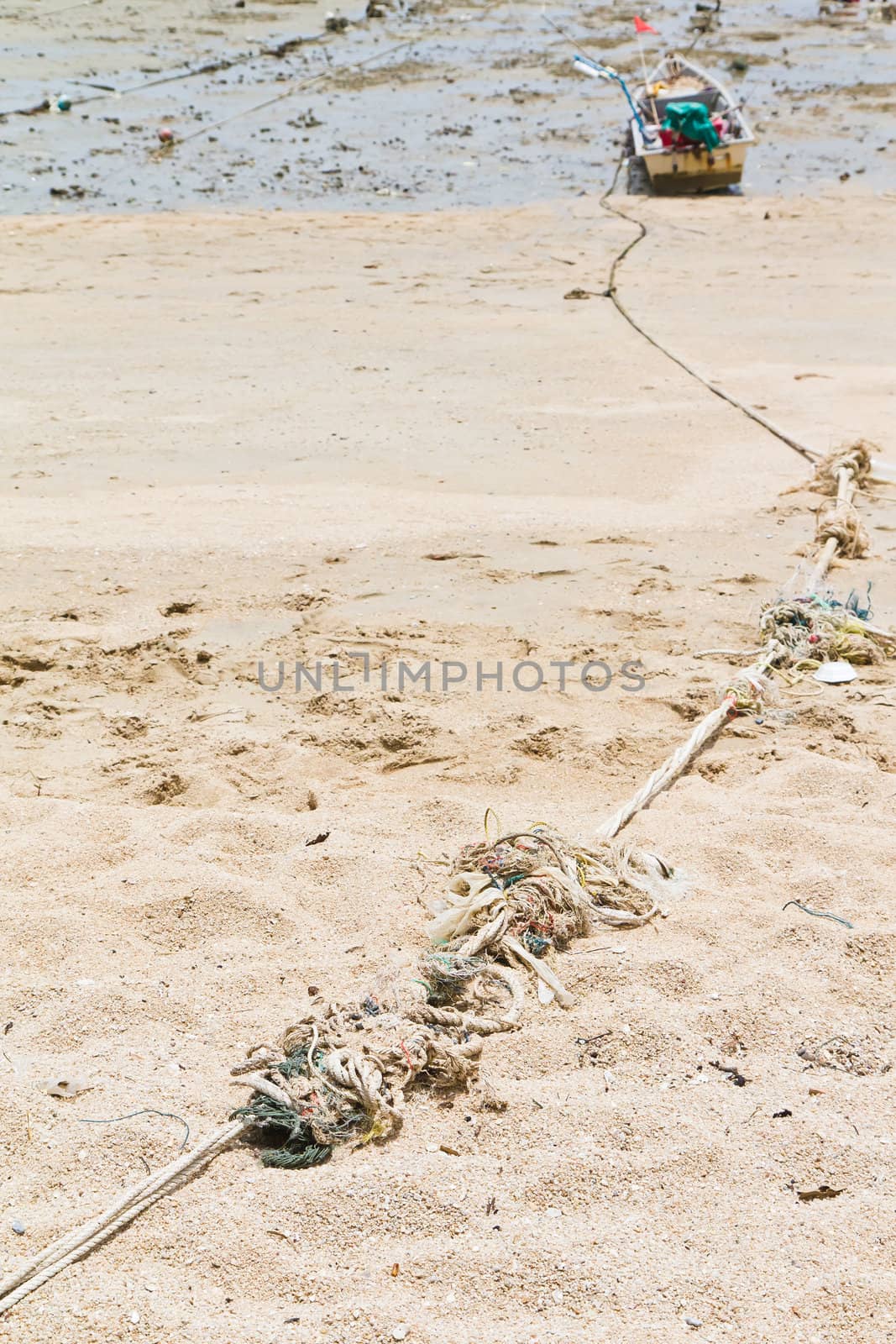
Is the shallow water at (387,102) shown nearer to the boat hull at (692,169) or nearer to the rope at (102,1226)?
the boat hull at (692,169)

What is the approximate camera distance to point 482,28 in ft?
64.2

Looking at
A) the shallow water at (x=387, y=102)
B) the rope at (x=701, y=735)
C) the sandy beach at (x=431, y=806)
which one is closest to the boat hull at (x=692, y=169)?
the shallow water at (x=387, y=102)

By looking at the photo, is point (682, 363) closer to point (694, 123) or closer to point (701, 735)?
point (701, 735)

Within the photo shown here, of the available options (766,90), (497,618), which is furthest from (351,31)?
(497,618)

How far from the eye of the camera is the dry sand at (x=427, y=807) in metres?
1.99

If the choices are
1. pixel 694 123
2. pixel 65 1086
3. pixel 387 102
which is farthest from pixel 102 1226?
pixel 387 102

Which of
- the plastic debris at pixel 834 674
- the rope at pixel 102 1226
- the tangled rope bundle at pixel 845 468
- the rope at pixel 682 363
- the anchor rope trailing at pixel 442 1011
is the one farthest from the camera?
the rope at pixel 682 363

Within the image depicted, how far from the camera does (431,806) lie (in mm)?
3336

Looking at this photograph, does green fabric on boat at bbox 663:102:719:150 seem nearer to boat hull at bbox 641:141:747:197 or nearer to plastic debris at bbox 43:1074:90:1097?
boat hull at bbox 641:141:747:197

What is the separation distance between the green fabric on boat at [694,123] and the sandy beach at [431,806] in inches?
210

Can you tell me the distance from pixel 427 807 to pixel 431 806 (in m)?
0.01

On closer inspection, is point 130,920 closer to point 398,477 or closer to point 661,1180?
point 661,1180

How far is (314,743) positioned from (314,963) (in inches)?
43.2

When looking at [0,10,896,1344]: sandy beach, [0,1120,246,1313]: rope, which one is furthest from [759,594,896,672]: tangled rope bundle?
[0,1120,246,1313]: rope
